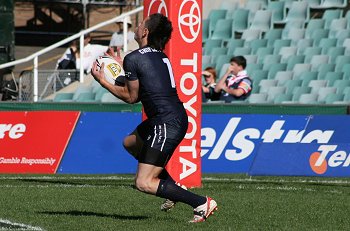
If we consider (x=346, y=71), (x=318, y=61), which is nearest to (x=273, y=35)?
(x=318, y=61)

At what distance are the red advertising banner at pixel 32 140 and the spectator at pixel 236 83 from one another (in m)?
3.26

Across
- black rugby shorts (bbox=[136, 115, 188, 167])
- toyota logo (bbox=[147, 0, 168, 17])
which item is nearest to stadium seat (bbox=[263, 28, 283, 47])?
toyota logo (bbox=[147, 0, 168, 17])

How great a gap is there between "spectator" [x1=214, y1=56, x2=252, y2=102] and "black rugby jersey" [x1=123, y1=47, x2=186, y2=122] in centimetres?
917

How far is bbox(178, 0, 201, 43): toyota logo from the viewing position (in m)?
A: 15.0

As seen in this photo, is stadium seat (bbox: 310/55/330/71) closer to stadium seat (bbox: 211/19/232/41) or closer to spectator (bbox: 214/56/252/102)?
stadium seat (bbox: 211/19/232/41)

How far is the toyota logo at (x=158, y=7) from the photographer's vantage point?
1491cm

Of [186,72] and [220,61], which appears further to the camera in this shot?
[220,61]

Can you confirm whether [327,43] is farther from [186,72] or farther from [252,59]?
[186,72]

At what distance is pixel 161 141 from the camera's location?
10312 mm

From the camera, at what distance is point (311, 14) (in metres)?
27.6

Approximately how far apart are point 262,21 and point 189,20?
1134 centimetres

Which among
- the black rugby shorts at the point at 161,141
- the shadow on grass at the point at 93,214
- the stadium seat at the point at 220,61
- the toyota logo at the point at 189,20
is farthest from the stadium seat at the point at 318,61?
the black rugby shorts at the point at 161,141

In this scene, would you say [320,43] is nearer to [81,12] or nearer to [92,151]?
[92,151]

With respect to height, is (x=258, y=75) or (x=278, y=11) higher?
(x=278, y=11)
